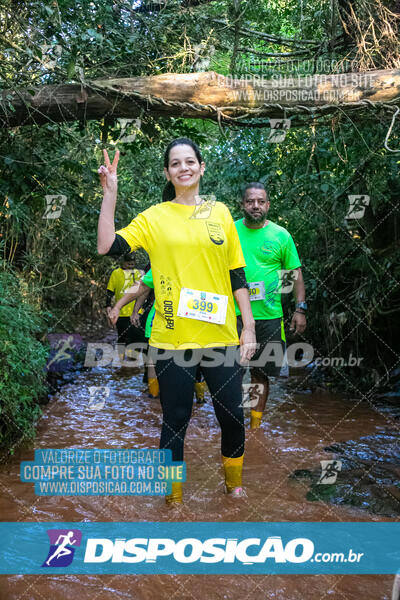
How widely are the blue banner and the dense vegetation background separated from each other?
3.83ft

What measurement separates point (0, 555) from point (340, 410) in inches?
150

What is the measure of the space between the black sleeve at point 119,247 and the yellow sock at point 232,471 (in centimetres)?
131

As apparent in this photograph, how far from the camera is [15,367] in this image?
3.68 meters

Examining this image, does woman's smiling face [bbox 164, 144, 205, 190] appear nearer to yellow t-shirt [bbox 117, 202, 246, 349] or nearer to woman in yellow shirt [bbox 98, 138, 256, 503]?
woman in yellow shirt [bbox 98, 138, 256, 503]

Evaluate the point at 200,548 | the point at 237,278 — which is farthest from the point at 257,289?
the point at 200,548

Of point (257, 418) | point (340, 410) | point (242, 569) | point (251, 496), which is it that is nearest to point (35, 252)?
point (257, 418)

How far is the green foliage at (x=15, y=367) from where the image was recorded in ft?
12.0

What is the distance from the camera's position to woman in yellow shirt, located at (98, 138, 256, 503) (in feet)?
9.55

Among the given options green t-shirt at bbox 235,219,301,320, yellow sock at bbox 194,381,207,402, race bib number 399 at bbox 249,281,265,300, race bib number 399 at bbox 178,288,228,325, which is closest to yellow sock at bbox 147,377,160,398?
yellow sock at bbox 194,381,207,402

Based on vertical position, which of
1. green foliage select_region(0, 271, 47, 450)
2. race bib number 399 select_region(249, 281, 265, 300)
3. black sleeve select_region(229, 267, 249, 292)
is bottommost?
green foliage select_region(0, 271, 47, 450)

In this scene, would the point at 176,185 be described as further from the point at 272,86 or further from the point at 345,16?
the point at 345,16

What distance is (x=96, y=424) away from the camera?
5027 mm

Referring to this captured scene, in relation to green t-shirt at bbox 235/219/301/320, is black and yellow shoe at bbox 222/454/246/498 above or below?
below

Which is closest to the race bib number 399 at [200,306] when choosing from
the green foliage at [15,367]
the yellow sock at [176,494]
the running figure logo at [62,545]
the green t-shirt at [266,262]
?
the yellow sock at [176,494]
